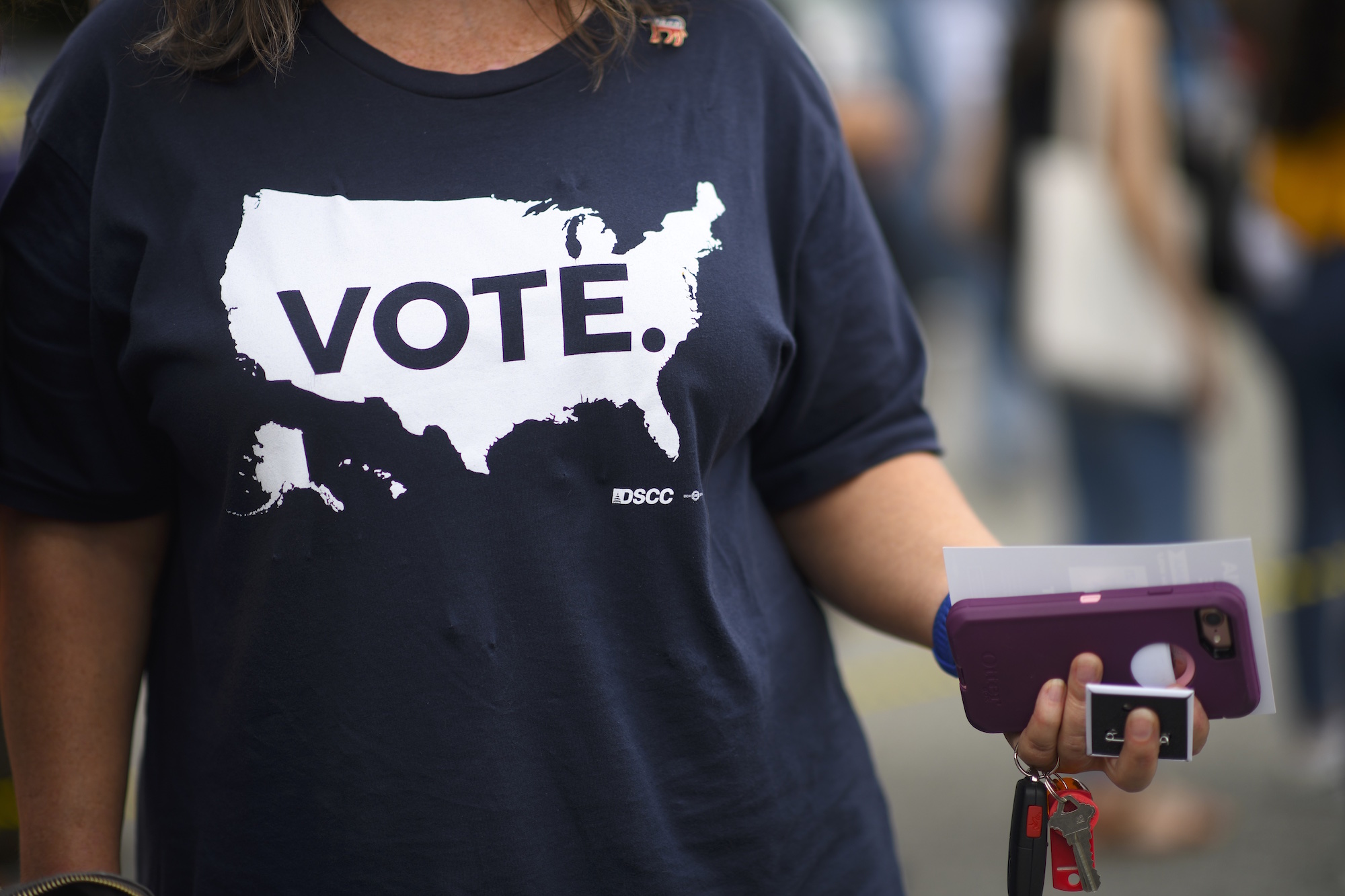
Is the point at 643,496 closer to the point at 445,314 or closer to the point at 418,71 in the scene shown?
the point at 445,314

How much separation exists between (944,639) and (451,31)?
0.80 metres

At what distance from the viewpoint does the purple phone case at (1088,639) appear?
3.93ft

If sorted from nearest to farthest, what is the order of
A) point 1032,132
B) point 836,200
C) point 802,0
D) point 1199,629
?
point 1199,629 → point 836,200 → point 1032,132 → point 802,0

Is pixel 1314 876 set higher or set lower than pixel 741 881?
lower

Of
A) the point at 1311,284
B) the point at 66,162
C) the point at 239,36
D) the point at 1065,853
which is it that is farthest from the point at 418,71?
the point at 1311,284

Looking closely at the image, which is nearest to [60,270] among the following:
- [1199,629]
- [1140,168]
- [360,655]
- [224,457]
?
[224,457]

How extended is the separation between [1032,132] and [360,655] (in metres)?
2.81

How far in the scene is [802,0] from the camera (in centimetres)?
544

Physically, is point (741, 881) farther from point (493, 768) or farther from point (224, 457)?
point (224, 457)

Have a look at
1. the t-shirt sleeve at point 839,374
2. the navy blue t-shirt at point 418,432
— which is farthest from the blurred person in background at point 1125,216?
the navy blue t-shirt at point 418,432

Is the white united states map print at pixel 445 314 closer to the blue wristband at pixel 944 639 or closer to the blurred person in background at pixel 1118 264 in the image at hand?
the blue wristband at pixel 944 639

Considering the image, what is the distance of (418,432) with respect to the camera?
1.21m

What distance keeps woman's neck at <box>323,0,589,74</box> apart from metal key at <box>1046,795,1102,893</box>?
93 centimetres

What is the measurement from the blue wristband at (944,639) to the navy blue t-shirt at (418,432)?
0.21 meters
